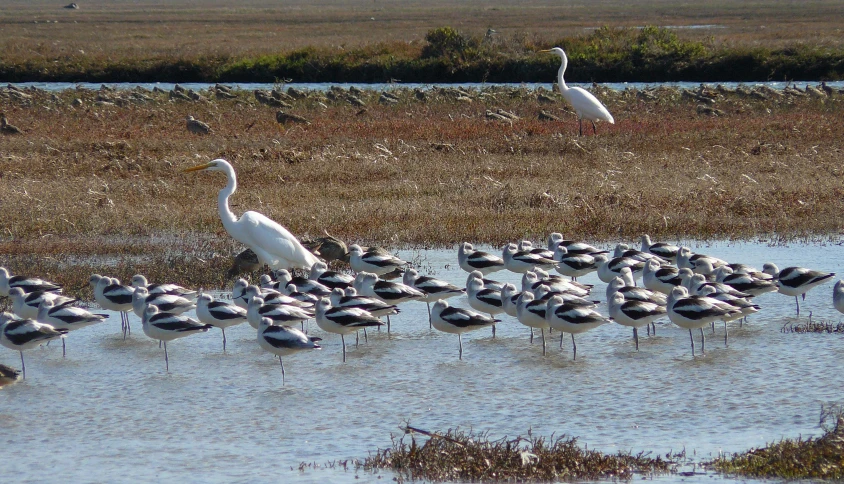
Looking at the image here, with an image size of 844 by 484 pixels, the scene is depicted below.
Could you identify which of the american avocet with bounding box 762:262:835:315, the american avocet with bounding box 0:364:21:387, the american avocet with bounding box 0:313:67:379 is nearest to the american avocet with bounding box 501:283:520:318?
the american avocet with bounding box 762:262:835:315

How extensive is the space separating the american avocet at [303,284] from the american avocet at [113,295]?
166cm

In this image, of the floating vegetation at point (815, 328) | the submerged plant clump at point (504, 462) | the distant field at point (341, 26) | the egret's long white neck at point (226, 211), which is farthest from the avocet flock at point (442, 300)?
the distant field at point (341, 26)

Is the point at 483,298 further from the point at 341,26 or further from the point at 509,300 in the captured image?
the point at 341,26

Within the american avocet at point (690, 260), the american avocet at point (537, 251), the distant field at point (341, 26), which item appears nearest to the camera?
the american avocet at point (690, 260)

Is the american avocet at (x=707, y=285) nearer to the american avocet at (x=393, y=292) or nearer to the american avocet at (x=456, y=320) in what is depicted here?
the american avocet at (x=456, y=320)

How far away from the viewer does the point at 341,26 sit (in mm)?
83062

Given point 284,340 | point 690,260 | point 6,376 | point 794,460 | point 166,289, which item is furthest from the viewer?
point 690,260

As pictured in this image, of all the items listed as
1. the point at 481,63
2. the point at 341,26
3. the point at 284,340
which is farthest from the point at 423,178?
the point at 341,26

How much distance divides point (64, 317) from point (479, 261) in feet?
16.0

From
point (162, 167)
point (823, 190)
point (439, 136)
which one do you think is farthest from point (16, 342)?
point (439, 136)

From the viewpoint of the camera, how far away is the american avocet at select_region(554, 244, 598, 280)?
12969 millimetres

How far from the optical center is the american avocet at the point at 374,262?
42.8ft

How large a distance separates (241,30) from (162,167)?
62690mm

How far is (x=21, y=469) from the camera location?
25.0 ft
